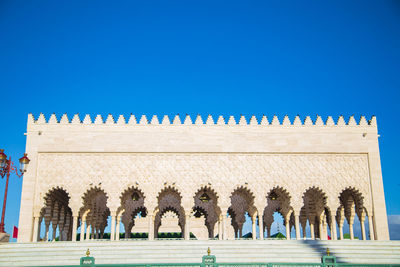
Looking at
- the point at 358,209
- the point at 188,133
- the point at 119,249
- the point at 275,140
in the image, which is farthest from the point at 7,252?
the point at 358,209

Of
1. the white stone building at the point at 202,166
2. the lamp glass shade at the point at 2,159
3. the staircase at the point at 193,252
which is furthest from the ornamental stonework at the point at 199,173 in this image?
the lamp glass shade at the point at 2,159

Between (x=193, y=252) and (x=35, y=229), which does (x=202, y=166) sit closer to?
(x=193, y=252)

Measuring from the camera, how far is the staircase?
9820mm

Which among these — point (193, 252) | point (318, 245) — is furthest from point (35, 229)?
point (318, 245)

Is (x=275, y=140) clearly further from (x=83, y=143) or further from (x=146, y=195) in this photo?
(x=83, y=143)

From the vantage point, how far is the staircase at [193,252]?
9.82 m

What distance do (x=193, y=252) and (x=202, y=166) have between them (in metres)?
4.02

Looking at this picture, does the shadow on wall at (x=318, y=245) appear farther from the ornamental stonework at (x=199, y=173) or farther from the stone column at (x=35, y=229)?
the stone column at (x=35, y=229)

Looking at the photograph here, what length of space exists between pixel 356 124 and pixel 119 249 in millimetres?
9191

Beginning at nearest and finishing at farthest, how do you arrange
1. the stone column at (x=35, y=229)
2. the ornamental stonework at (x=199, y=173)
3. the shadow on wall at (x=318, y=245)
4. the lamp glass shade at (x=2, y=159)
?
the lamp glass shade at (x=2, y=159) → the shadow on wall at (x=318, y=245) → the stone column at (x=35, y=229) → the ornamental stonework at (x=199, y=173)

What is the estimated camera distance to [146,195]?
13.5 meters

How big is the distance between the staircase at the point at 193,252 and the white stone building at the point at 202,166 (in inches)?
97.2

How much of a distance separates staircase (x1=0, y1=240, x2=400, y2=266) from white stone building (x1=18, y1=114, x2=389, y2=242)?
2470mm

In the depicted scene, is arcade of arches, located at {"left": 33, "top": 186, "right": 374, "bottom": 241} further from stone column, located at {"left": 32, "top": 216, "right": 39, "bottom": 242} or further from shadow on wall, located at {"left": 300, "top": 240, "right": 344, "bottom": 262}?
shadow on wall, located at {"left": 300, "top": 240, "right": 344, "bottom": 262}
